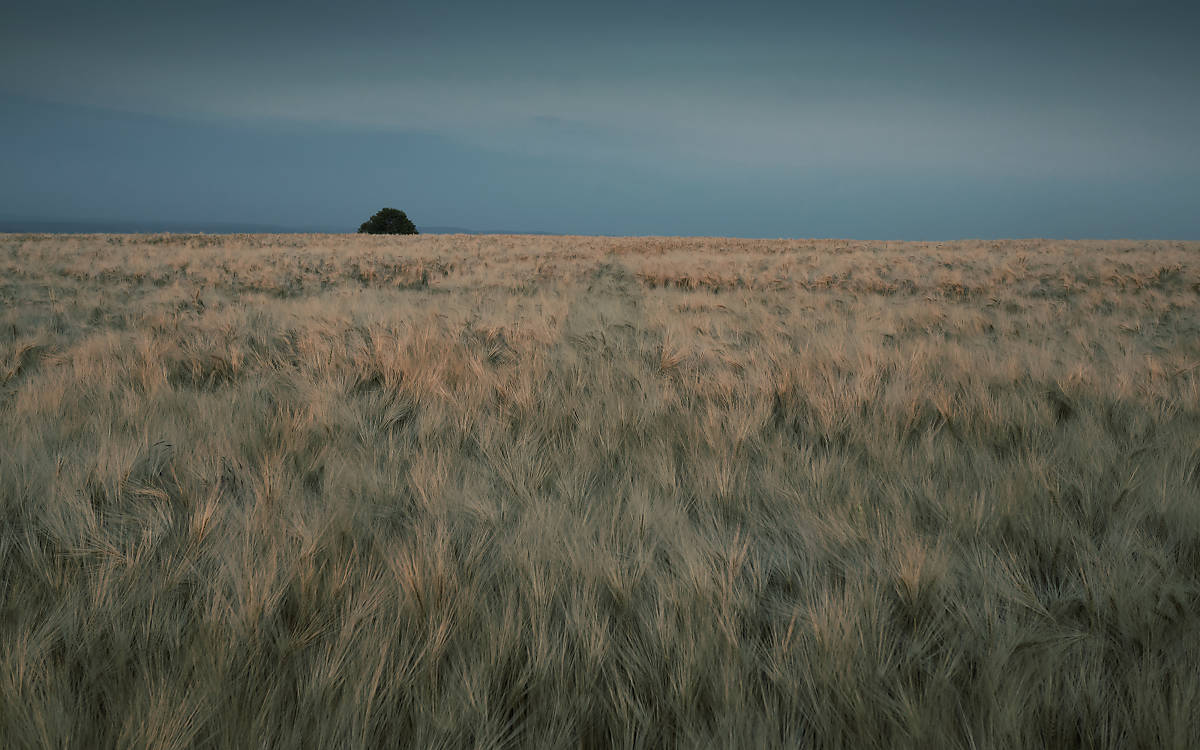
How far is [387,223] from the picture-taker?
46875mm

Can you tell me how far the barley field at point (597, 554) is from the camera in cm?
104

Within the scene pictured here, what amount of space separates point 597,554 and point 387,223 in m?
50.4

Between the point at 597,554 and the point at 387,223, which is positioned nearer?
the point at 597,554

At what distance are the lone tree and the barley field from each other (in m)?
46.6

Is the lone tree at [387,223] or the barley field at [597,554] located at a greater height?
the lone tree at [387,223]

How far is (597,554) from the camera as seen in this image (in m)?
1.48

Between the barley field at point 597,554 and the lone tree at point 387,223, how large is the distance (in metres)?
46.6

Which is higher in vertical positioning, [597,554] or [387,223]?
[387,223]

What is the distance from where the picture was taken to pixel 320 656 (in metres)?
1.11

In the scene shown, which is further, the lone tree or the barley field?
the lone tree

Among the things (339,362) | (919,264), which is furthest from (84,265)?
(919,264)

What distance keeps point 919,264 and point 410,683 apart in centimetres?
1699

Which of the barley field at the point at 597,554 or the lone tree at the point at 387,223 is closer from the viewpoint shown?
the barley field at the point at 597,554

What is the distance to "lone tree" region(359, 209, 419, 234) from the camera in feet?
153
